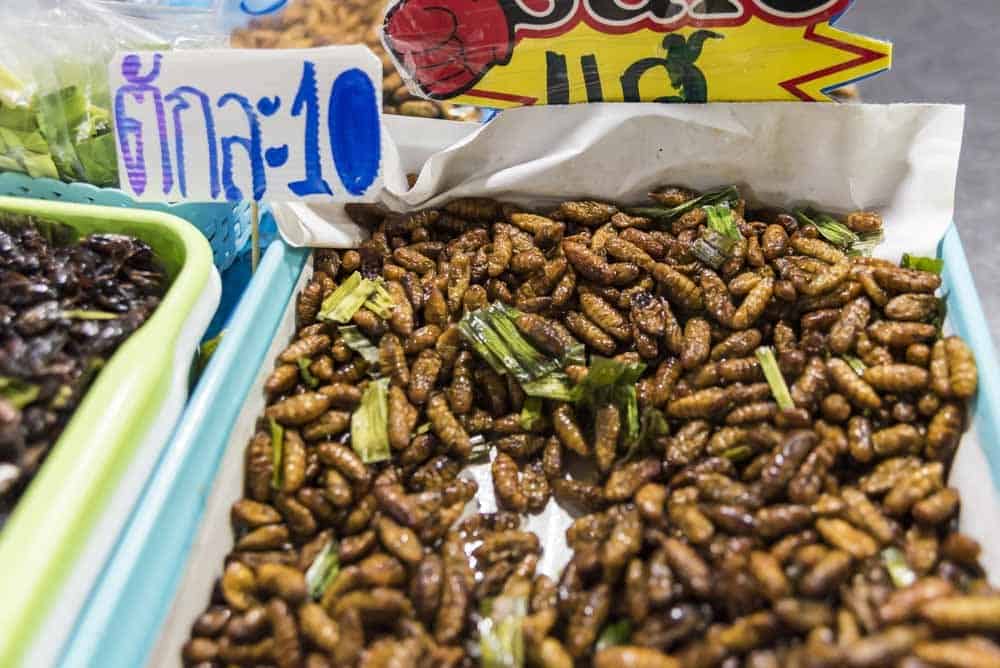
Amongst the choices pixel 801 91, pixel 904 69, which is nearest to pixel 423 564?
pixel 801 91

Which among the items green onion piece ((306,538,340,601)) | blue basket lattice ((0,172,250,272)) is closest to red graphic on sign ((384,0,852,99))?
blue basket lattice ((0,172,250,272))

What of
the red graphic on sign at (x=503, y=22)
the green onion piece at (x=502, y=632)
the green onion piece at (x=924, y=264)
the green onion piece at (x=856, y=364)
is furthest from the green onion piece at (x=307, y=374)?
the green onion piece at (x=924, y=264)

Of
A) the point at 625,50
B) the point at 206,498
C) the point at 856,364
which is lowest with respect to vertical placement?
the point at 206,498

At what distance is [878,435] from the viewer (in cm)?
232

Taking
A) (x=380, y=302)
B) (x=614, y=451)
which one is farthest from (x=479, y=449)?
(x=380, y=302)

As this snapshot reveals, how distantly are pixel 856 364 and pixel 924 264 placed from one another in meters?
0.55

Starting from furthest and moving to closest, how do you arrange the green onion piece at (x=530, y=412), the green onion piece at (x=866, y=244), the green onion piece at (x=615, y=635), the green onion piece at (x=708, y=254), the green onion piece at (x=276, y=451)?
the green onion piece at (x=866, y=244)
the green onion piece at (x=708, y=254)
the green onion piece at (x=530, y=412)
the green onion piece at (x=276, y=451)
the green onion piece at (x=615, y=635)

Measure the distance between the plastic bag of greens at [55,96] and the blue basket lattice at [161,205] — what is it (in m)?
0.07

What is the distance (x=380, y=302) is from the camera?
2.87 meters

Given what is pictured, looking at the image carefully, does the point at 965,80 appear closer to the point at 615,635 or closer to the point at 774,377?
the point at 774,377

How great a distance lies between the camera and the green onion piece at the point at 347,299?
9.32ft

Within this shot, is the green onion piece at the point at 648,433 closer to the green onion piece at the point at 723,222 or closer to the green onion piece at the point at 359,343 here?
the green onion piece at the point at 723,222

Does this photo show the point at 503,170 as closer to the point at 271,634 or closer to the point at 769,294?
the point at 769,294

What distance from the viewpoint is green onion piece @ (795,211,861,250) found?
299 cm
